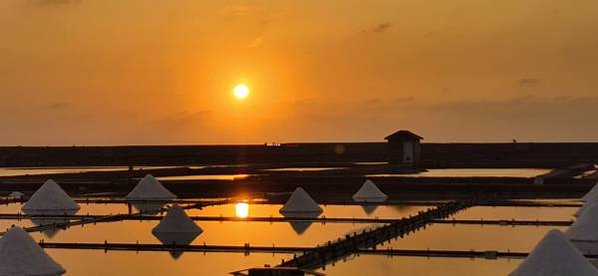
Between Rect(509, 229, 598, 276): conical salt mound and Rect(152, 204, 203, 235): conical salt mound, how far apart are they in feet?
32.3

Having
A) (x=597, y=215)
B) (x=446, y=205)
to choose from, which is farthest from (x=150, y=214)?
(x=597, y=215)

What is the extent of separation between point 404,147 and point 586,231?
126 feet

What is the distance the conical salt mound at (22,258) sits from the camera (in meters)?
15.2

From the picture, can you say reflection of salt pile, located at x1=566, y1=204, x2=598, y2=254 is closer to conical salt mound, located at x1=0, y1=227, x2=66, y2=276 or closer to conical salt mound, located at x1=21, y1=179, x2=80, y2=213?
conical salt mound, located at x1=0, y1=227, x2=66, y2=276

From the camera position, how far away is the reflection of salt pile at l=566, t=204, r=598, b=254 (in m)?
18.4

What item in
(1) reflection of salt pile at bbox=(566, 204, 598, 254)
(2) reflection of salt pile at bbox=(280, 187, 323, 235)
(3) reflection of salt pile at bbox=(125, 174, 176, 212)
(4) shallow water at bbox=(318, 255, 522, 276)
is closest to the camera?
(4) shallow water at bbox=(318, 255, 522, 276)

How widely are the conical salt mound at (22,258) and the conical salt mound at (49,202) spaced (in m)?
13.3

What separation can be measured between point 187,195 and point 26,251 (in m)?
21.5

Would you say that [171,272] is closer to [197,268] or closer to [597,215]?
[197,268]

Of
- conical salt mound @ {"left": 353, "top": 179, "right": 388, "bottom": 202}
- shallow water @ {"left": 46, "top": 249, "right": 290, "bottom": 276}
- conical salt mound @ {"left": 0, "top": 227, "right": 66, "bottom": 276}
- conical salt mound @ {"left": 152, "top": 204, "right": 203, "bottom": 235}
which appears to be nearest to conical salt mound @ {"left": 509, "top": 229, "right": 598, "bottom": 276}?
shallow water @ {"left": 46, "top": 249, "right": 290, "bottom": 276}

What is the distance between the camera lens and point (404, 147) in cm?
5712

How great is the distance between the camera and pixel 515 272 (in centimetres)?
1395

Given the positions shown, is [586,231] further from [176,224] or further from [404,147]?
[404,147]

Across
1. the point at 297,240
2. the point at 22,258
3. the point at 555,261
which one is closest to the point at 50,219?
the point at 297,240
